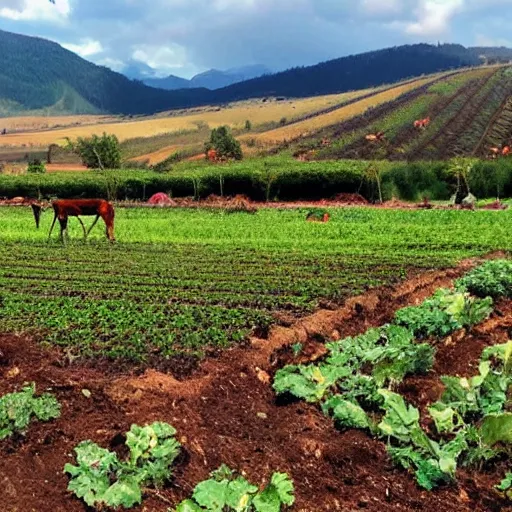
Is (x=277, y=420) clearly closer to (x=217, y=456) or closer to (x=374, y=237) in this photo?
(x=217, y=456)

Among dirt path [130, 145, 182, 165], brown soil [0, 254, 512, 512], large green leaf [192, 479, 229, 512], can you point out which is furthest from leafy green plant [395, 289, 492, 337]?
dirt path [130, 145, 182, 165]

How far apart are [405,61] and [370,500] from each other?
197951 mm

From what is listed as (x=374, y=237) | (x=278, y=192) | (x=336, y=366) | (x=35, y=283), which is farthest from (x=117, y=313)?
(x=278, y=192)

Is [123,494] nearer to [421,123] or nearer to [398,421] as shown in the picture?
[398,421]

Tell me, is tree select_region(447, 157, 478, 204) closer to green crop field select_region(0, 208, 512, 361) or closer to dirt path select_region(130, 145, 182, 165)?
green crop field select_region(0, 208, 512, 361)

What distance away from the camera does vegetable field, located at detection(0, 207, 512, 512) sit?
5.57 metres

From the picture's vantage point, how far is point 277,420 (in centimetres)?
690

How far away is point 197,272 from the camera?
13984 mm

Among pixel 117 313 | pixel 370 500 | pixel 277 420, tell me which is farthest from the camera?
pixel 117 313

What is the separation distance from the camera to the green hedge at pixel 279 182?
3494 cm

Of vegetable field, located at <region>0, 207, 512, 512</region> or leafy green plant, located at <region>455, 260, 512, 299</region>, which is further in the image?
leafy green plant, located at <region>455, 260, 512, 299</region>

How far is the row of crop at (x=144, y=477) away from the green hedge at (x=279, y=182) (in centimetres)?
3013

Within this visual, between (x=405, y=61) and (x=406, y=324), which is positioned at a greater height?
(x=405, y=61)

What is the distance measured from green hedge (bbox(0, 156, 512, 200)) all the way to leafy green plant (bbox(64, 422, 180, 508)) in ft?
99.2
